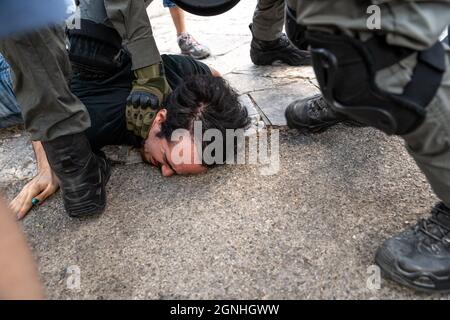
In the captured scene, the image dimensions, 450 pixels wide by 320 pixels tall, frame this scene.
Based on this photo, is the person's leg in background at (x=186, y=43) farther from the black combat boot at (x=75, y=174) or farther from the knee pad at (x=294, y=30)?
the black combat boot at (x=75, y=174)

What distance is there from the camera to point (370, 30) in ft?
2.80

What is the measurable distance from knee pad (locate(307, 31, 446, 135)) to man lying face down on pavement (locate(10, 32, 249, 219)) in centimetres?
76

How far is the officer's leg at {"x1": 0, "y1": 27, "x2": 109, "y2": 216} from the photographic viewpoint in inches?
49.4

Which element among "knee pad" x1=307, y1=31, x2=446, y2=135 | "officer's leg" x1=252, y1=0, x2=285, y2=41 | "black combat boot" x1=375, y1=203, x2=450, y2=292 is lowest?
"black combat boot" x1=375, y1=203, x2=450, y2=292

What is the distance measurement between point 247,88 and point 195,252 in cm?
111

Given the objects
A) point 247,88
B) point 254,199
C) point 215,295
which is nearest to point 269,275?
point 215,295

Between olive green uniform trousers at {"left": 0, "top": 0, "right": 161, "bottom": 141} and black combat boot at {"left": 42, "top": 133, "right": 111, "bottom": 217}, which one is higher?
olive green uniform trousers at {"left": 0, "top": 0, "right": 161, "bottom": 141}

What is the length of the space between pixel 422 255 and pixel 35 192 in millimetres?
1275

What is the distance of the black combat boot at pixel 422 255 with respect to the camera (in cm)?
101

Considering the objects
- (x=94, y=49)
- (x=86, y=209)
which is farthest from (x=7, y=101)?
(x=86, y=209)

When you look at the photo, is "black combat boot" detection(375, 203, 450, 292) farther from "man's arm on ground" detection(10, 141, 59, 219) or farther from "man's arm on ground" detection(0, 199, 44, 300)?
"man's arm on ground" detection(10, 141, 59, 219)

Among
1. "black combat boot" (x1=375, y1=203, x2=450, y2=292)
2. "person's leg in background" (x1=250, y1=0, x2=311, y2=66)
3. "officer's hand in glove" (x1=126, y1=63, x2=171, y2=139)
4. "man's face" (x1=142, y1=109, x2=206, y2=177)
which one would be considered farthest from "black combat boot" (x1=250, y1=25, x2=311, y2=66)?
"black combat boot" (x1=375, y1=203, x2=450, y2=292)

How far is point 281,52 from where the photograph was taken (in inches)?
89.5

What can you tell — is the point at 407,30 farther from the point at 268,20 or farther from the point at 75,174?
the point at 268,20
